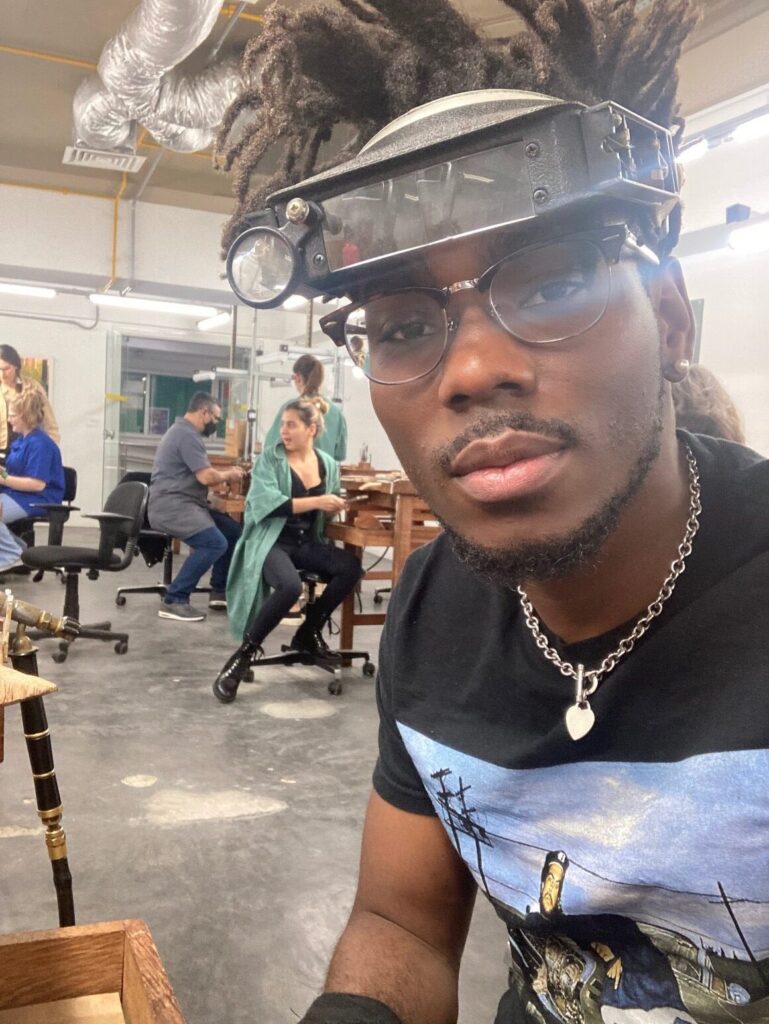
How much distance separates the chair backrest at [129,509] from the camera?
5047 mm

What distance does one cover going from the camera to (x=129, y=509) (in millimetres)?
5215

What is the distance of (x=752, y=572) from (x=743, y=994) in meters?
0.38

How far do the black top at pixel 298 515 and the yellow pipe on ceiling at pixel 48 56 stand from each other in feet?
13.6

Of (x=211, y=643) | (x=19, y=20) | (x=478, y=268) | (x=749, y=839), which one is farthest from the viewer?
(x=19, y=20)

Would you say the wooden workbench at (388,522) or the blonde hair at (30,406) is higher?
the blonde hair at (30,406)

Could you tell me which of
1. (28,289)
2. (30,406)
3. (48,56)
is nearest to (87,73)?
(48,56)

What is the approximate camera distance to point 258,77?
4.01 ft

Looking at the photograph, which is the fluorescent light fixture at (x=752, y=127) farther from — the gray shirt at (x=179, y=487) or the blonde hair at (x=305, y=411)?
the gray shirt at (x=179, y=487)

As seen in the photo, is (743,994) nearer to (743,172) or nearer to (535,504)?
(535,504)

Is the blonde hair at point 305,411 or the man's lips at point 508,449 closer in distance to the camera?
the man's lips at point 508,449

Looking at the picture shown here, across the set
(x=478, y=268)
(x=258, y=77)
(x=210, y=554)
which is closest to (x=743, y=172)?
(x=210, y=554)

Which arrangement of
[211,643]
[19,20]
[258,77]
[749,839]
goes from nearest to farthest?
[749,839] < [258,77] < [211,643] < [19,20]

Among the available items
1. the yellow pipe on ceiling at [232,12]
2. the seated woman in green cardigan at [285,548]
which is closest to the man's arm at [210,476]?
the seated woman in green cardigan at [285,548]

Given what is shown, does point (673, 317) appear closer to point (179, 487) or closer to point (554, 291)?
point (554, 291)
